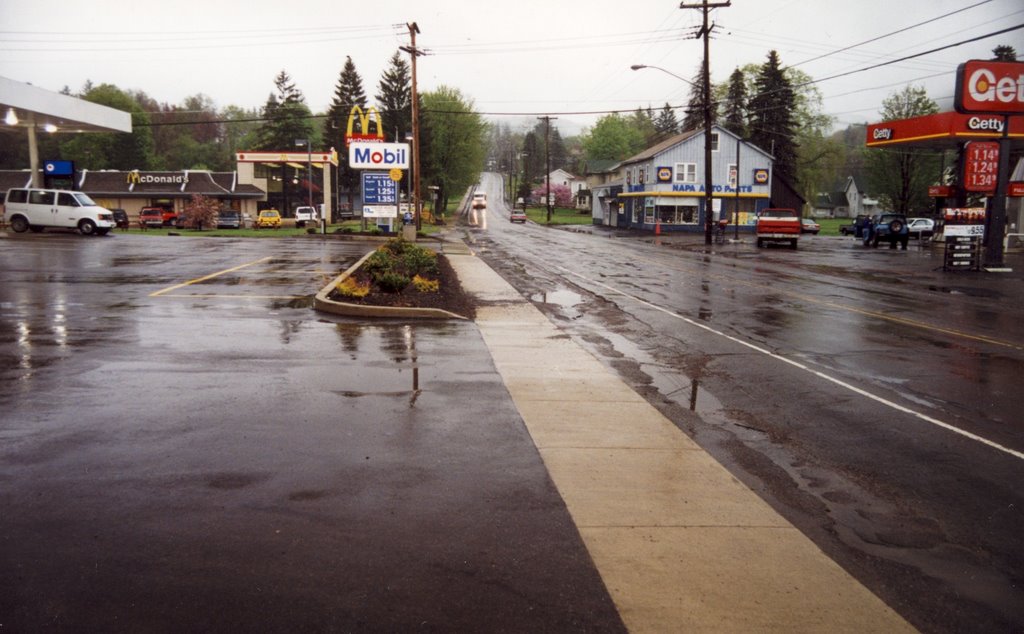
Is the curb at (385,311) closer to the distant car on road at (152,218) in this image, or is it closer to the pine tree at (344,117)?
the distant car on road at (152,218)

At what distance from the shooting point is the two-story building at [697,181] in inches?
2574

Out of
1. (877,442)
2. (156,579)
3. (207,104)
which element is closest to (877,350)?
(877,442)

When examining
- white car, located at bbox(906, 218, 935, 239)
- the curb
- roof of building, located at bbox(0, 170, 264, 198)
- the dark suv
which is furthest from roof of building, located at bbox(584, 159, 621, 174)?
the curb

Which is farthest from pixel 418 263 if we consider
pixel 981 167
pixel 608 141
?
pixel 608 141

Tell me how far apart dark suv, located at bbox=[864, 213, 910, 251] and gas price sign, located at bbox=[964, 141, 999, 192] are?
15764mm

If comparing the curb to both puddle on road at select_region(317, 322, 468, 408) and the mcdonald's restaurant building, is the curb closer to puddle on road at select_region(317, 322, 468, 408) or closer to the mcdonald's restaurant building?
puddle on road at select_region(317, 322, 468, 408)

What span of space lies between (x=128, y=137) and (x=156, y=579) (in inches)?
4275

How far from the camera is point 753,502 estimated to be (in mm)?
5277

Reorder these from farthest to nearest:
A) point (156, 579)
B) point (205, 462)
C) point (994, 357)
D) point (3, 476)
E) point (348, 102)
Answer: point (348, 102), point (994, 357), point (205, 462), point (3, 476), point (156, 579)

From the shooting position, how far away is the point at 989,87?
88.2 feet

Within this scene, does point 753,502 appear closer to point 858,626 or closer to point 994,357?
point 858,626

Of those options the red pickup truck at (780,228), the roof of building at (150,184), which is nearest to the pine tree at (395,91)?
the roof of building at (150,184)

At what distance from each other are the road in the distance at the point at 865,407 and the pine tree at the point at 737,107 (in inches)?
3049

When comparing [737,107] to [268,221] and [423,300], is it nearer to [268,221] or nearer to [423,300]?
[268,221]
